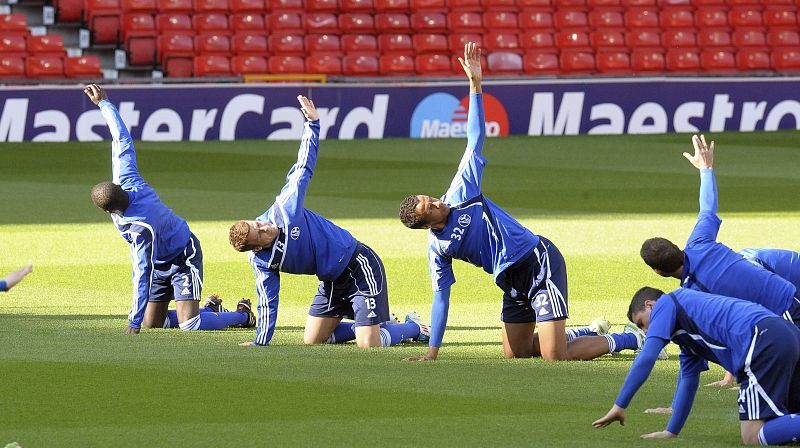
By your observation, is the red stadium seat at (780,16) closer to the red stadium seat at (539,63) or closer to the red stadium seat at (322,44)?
the red stadium seat at (539,63)

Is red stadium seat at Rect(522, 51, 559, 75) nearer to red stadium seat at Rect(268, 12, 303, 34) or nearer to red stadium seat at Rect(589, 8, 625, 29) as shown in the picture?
red stadium seat at Rect(589, 8, 625, 29)

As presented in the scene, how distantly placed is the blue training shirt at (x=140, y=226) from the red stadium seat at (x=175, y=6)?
1900 cm

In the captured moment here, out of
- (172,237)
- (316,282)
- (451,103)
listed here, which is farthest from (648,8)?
(172,237)

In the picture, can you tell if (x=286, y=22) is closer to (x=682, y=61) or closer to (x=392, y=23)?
(x=392, y=23)

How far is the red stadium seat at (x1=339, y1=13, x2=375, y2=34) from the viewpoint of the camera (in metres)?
32.0

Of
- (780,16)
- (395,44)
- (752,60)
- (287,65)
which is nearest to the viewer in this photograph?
(287,65)

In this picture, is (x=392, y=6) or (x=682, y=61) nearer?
(x=392, y=6)

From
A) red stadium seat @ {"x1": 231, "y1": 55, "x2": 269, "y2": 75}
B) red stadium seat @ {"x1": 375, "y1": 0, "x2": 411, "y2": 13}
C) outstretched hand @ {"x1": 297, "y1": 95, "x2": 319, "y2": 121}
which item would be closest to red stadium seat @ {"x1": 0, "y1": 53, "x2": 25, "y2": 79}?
red stadium seat @ {"x1": 231, "y1": 55, "x2": 269, "y2": 75}

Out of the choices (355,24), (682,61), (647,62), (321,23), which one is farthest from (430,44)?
(682,61)

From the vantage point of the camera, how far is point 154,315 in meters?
12.7

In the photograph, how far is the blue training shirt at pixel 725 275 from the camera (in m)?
8.50

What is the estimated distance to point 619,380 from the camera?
32.7ft

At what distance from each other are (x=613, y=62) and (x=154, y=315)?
21.6 m

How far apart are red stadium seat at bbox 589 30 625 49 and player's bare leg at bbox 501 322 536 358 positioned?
2283 cm
